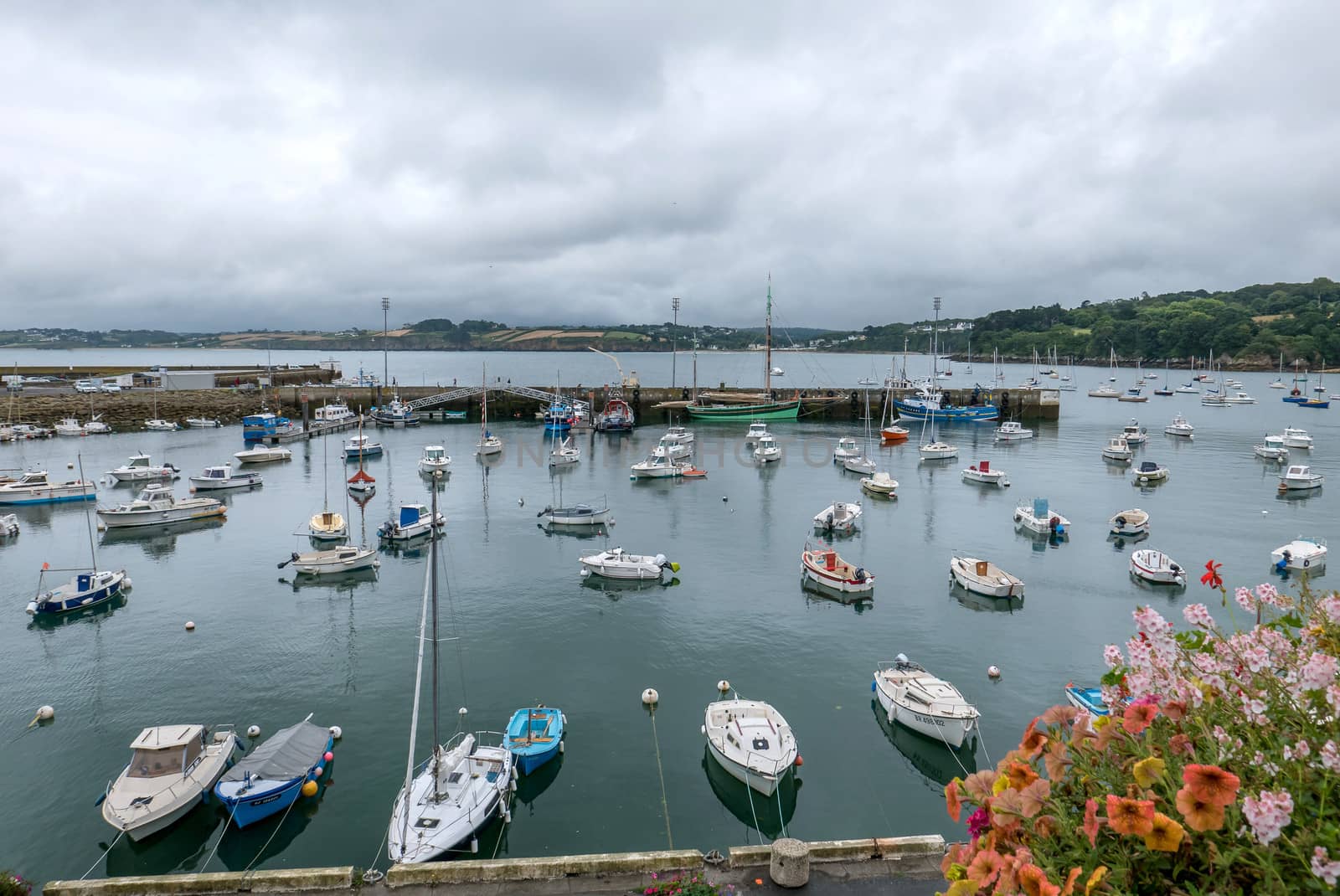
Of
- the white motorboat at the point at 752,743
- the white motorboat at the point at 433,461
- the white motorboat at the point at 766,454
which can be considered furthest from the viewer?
the white motorboat at the point at 766,454

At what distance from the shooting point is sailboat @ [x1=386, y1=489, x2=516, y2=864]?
664 inches

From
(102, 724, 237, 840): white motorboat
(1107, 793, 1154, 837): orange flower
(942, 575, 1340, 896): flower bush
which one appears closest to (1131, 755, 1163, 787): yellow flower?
(942, 575, 1340, 896): flower bush

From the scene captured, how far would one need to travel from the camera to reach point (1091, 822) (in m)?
4.64

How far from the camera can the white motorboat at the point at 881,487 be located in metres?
60.3

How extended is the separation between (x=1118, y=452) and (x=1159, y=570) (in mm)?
43964

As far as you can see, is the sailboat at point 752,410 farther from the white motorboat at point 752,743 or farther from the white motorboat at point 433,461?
the white motorboat at point 752,743

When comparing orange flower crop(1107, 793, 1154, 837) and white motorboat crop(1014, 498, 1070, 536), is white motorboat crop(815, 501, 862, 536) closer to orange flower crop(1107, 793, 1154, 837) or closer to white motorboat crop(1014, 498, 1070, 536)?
white motorboat crop(1014, 498, 1070, 536)

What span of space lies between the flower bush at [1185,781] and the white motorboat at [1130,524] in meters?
47.9

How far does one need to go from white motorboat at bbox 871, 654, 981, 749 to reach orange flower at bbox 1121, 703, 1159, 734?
1979cm

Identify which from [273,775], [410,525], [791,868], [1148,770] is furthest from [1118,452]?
[1148,770]

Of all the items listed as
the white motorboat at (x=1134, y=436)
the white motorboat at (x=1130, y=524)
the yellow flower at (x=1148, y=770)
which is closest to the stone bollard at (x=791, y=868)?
the yellow flower at (x=1148, y=770)

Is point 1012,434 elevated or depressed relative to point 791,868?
depressed

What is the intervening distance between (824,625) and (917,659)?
4.85 meters

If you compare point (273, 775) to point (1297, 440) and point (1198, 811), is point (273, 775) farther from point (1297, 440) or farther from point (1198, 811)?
point (1297, 440)
